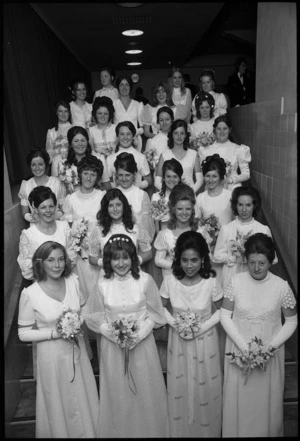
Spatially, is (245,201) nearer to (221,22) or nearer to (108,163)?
(108,163)

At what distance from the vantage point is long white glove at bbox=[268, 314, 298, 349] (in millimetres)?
3831

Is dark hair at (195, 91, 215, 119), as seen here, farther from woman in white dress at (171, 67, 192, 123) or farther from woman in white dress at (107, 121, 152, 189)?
woman in white dress at (107, 121, 152, 189)

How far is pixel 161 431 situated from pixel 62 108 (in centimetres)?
470

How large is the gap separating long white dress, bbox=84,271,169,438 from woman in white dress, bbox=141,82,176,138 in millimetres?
4039

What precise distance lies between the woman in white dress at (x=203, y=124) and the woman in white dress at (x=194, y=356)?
2.96m

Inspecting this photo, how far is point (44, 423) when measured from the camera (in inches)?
156

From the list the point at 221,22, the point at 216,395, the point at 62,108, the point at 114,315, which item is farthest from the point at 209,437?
the point at 221,22

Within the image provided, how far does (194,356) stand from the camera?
13.3 feet

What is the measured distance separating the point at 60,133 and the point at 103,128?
66 centimetres

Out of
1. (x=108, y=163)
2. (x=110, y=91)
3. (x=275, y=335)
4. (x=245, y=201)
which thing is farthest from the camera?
(x=110, y=91)

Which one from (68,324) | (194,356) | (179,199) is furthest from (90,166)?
(194,356)

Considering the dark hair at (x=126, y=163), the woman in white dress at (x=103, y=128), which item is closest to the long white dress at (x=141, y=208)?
the dark hair at (x=126, y=163)

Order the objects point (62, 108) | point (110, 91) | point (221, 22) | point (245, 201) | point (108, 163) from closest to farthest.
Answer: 1. point (245, 201)
2. point (108, 163)
3. point (62, 108)
4. point (110, 91)
5. point (221, 22)

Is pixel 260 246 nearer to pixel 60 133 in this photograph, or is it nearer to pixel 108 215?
pixel 108 215
